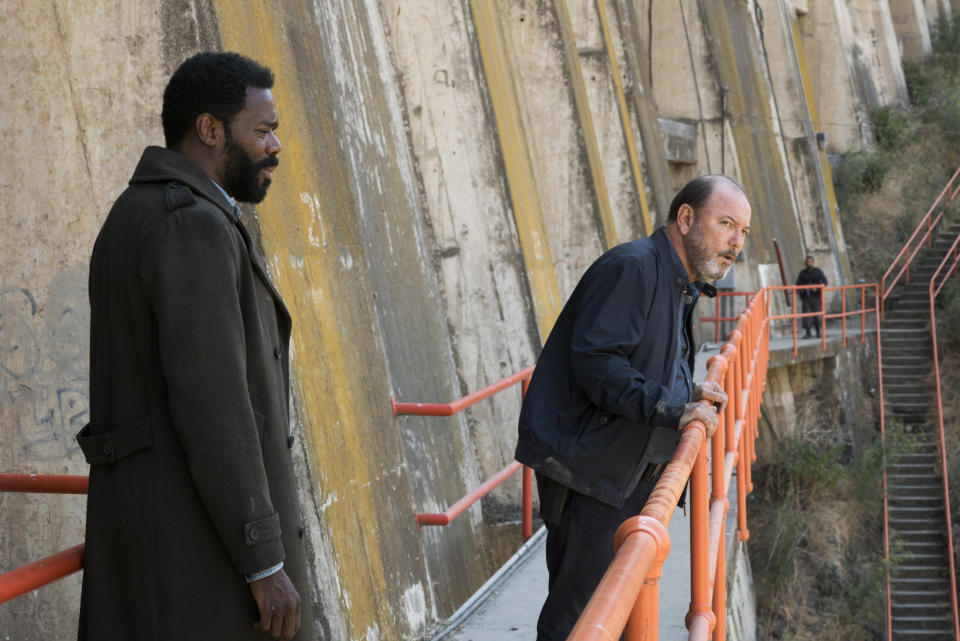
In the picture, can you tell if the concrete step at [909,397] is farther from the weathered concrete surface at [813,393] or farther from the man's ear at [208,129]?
the man's ear at [208,129]

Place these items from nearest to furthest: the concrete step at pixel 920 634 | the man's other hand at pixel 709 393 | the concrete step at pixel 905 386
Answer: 1. the man's other hand at pixel 709 393
2. the concrete step at pixel 920 634
3. the concrete step at pixel 905 386

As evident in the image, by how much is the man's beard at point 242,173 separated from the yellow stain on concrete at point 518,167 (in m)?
6.03

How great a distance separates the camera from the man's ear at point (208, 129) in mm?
2480

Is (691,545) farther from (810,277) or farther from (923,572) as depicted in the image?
(810,277)

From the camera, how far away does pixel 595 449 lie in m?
3.22

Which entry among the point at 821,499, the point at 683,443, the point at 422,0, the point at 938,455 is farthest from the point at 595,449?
the point at 938,455

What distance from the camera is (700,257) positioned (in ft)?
11.1

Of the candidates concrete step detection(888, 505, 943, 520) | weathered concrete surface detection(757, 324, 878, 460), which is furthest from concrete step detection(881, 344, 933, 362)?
concrete step detection(888, 505, 943, 520)

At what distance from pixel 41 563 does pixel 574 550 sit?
1.52m

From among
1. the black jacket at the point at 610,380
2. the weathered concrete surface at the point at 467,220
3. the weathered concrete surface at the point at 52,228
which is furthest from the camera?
the weathered concrete surface at the point at 467,220

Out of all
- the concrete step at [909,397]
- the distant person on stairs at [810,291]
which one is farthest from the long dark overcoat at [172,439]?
the concrete step at [909,397]

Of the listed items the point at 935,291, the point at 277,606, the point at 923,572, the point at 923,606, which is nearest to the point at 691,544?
the point at 277,606

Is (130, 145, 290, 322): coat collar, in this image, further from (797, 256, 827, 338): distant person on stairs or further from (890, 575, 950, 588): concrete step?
(797, 256, 827, 338): distant person on stairs

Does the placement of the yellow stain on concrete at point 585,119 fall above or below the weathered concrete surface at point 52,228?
above
